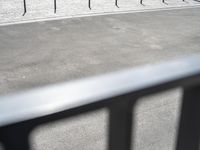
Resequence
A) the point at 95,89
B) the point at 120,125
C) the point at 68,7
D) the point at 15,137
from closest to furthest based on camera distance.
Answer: the point at 15,137 → the point at 95,89 → the point at 120,125 → the point at 68,7

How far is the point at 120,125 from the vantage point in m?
1.24

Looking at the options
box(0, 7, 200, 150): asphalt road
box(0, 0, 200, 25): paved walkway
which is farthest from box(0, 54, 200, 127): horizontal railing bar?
box(0, 0, 200, 25): paved walkway

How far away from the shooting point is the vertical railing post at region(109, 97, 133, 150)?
1180 mm

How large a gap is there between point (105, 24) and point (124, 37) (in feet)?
4.99

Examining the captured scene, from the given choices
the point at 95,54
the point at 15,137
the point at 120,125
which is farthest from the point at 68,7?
the point at 15,137

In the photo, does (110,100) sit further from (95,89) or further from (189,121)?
(189,121)

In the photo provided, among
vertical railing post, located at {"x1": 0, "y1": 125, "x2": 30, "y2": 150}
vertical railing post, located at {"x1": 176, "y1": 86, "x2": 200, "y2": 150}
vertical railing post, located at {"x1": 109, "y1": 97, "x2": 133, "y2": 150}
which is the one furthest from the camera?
vertical railing post, located at {"x1": 176, "y1": 86, "x2": 200, "y2": 150}

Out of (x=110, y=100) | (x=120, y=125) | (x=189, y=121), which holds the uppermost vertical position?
(x=110, y=100)

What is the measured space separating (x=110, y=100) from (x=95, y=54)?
7564 mm

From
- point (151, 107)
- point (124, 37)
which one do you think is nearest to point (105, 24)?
point (124, 37)

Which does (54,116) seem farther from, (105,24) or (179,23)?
(179,23)

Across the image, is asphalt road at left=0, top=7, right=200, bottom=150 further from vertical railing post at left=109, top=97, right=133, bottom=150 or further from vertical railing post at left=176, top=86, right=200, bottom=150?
vertical railing post at left=109, top=97, right=133, bottom=150

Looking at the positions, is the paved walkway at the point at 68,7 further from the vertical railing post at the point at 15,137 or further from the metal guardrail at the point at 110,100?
the vertical railing post at the point at 15,137

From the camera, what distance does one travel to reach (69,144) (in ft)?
16.0
